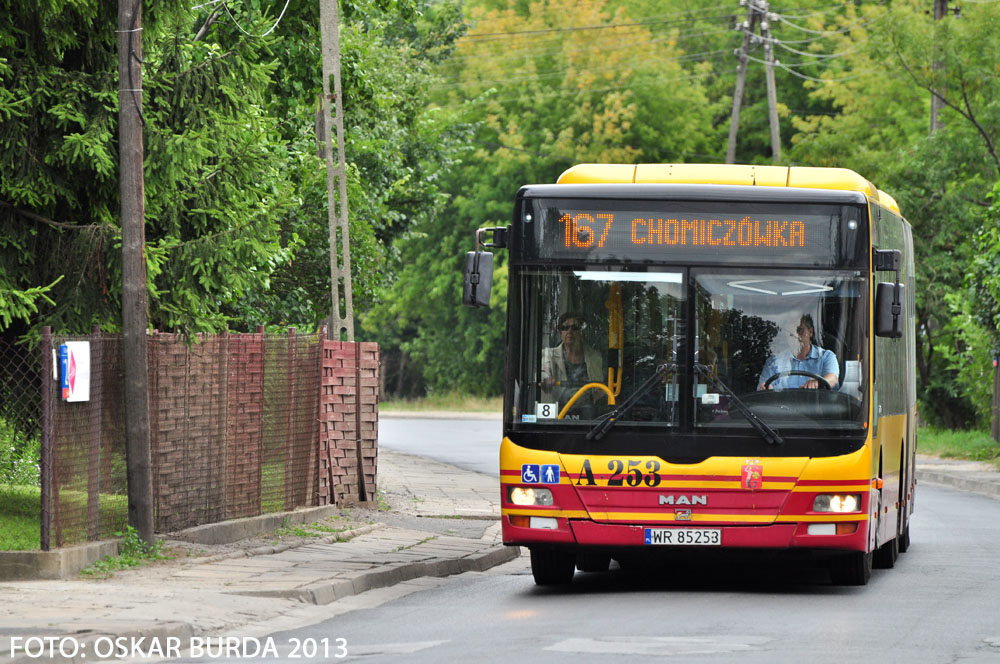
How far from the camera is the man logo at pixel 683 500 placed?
12680 millimetres

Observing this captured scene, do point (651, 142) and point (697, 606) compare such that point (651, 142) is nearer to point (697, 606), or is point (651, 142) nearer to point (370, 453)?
point (370, 453)

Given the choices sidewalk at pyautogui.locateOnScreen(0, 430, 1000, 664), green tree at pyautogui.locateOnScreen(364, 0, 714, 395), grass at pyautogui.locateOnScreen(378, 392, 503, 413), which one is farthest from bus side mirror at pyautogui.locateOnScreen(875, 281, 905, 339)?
green tree at pyautogui.locateOnScreen(364, 0, 714, 395)

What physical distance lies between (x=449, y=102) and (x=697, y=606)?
56.7m

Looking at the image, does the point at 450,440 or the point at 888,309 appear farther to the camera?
the point at 450,440

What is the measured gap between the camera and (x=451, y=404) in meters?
66.7

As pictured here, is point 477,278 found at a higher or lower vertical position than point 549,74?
lower

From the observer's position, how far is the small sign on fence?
519 inches

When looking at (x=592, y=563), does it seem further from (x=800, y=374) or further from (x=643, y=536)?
(x=800, y=374)

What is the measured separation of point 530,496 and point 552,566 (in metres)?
1.11

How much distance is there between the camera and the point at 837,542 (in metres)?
12.7

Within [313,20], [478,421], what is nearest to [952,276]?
[478,421]

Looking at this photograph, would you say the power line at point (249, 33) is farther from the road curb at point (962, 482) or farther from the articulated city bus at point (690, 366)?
the road curb at point (962, 482)

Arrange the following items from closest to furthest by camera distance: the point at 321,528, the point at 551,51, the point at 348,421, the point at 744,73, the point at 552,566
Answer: the point at 552,566, the point at 321,528, the point at 348,421, the point at 744,73, the point at 551,51

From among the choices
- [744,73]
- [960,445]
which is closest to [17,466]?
[960,445]
